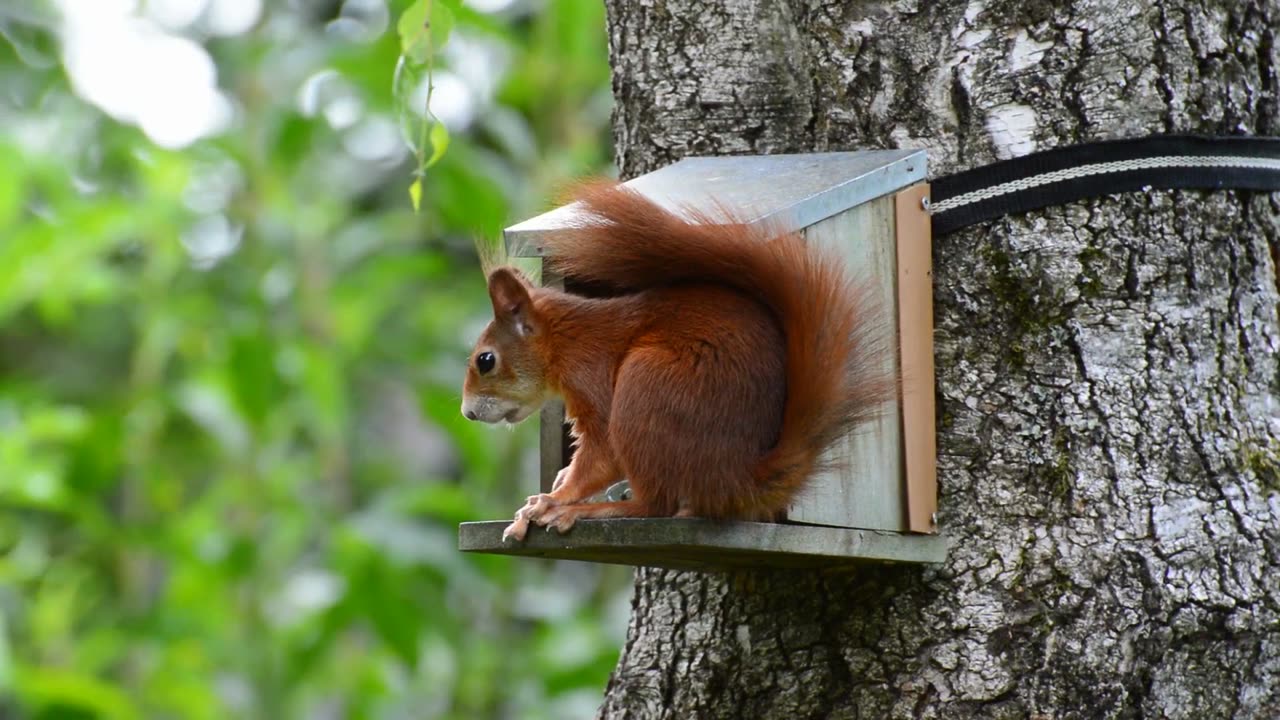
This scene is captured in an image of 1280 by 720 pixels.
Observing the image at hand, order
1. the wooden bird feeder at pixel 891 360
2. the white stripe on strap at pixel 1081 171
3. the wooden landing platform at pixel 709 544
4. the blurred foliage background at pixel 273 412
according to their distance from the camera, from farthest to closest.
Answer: the blurred foliage background at pixel 273 412 < the white stripe on strap at pixel 1081 171 < the wooden bird feeder at pixel 891 360 < the wooden landing platform at pixel 709 544

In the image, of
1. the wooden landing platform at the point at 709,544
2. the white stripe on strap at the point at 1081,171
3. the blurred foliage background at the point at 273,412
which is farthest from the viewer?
the blurred foliage background at the point at 273,412

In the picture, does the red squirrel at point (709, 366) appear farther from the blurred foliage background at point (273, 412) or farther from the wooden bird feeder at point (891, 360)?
the blurred foliage background at point (273, 412)

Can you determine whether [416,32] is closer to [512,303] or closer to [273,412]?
[512,303]

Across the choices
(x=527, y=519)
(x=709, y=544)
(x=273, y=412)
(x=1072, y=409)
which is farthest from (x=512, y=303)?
(x=273, y=412)

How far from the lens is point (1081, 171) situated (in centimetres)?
157

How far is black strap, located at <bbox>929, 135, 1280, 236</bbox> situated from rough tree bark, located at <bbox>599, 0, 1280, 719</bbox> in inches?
0.7

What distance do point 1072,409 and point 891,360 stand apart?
0.20 m

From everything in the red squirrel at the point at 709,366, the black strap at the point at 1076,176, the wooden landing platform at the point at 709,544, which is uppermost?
the black strap at the point at 1076,176

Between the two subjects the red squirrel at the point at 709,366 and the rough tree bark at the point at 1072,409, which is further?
the rough tree bark at the point at 1072,409

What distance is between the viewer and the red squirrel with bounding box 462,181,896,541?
1417mm

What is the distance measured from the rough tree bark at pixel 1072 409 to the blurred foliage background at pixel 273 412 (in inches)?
51.3

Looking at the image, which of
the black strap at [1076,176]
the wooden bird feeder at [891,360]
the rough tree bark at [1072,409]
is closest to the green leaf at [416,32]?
the wooden bird feeder at [891,360]

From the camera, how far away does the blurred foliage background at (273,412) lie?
118 inches

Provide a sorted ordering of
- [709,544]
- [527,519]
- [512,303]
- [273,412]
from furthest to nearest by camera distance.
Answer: [273,412] → [512,303] → [527,519] → [709,544]
